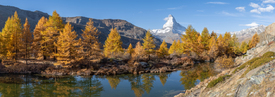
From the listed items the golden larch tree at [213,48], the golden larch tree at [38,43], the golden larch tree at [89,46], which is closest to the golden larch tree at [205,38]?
the golden larch tree at [213,48]

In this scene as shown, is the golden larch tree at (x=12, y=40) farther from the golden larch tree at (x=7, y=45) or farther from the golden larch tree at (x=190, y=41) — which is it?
the golden larch tree at (x=190, y=41)

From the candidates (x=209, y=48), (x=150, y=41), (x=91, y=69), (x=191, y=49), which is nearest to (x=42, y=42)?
(x=91, y=69)

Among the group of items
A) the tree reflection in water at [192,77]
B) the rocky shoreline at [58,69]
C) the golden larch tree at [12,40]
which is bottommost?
the tree reflection in water at [192,77]

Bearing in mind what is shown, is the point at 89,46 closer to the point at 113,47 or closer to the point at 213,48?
the point at 113,47

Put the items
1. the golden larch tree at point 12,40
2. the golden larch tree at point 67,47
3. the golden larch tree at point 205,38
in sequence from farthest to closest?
the golden larch tree at point 205,38, the golden larch tree at point 12,40, the golden larch tree at point 67,47

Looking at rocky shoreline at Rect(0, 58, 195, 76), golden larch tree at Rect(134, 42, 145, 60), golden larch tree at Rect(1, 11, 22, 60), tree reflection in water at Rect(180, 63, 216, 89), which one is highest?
golden larch tree at Rect(1, 11, 22, 60)

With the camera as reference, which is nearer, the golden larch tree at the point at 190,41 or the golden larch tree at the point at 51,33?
the golden larch tree at the point at 51,33

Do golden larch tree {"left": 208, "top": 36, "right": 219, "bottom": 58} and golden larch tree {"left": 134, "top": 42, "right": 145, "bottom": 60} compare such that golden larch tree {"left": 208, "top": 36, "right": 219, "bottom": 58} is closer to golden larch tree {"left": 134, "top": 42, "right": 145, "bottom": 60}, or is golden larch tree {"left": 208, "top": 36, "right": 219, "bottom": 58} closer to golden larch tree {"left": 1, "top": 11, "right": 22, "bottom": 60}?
golden larch tree {"left": 134, "top": 42, "right": 145, "bottom": 60}

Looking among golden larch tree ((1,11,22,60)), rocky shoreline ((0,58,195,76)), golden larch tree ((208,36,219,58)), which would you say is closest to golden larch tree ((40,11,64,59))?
rocky shoreline ((0,58,195,76))

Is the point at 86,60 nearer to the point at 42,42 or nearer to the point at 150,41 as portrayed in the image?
the point at 42,42

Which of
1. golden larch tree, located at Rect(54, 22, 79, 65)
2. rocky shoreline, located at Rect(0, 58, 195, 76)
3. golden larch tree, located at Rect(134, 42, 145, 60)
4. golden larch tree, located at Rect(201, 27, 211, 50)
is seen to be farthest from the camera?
golden larch tree, located at Rect(201, 27, 211, 50)

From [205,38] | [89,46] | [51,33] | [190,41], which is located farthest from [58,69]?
[205,38]

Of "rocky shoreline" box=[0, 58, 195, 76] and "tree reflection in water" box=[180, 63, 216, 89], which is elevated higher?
"rocky shoreline" box=[0, 58, 195, 76]

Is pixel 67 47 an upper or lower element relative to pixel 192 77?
upper
